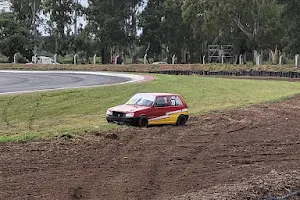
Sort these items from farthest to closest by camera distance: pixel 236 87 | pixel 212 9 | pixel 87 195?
pixel 212 9 → pixel 236 87 → pixel 87 195

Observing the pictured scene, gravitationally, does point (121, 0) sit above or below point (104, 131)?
above

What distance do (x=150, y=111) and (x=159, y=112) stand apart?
438 mm

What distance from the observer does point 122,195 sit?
30.5 feet

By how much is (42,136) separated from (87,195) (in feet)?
20.0

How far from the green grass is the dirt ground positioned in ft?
6.03

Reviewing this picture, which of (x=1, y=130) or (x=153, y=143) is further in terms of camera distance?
(x=1, y=130)

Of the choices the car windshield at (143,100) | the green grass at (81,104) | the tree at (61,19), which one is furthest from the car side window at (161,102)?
the tree at (61,19)

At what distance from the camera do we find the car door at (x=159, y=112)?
18572mm

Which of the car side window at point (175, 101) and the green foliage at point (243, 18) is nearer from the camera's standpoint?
the car side window at point (175, 101)

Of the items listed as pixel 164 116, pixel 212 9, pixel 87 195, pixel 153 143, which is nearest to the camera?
pixel 87 195

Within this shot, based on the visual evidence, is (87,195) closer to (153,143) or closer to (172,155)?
(172,155)

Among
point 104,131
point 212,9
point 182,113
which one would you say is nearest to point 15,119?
point 104,131

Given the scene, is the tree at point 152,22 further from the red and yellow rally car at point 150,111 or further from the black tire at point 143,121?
the black tire at point 143,121

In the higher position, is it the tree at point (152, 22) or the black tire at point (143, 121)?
the tree at point (152, 22)
